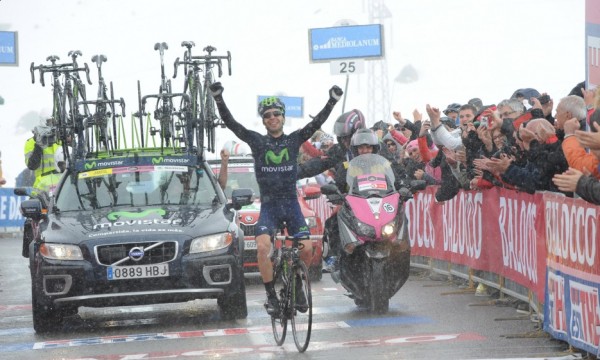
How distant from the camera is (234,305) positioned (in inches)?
485

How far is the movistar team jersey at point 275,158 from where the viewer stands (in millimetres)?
10797

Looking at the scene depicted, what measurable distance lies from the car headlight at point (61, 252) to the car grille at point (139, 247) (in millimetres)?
190

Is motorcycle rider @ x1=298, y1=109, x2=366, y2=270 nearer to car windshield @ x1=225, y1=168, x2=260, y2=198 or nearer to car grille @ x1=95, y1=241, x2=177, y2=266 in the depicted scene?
car grille @ x1=95, y1=241, x2=177, y2=266

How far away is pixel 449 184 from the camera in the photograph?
1502 cm

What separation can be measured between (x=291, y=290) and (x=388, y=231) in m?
2.25

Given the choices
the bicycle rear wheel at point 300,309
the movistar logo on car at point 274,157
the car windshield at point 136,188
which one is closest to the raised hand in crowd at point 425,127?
the car windshield at point 136,188

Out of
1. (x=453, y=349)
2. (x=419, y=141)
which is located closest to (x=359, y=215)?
(x=453, y=349)

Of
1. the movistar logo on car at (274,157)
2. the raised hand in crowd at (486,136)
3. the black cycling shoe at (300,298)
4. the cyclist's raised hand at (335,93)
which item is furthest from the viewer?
the raised hand in crowd at (486,136)

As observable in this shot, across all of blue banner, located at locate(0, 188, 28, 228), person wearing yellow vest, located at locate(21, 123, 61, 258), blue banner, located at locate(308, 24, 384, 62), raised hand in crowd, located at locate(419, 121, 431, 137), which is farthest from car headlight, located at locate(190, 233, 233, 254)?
blue banner, located at locate(308, 24, 384, 62)

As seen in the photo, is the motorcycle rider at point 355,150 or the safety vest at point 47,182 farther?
the safety vest at point 47,182

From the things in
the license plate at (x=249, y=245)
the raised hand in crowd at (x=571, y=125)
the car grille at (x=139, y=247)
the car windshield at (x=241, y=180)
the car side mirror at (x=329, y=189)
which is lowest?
the license plate at (x=249, y=245)

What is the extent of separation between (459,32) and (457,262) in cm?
4323

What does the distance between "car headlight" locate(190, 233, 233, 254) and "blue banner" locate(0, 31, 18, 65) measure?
110 ft

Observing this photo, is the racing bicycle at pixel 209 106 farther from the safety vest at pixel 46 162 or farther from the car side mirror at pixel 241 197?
the car side mirror at pixel 241 197
